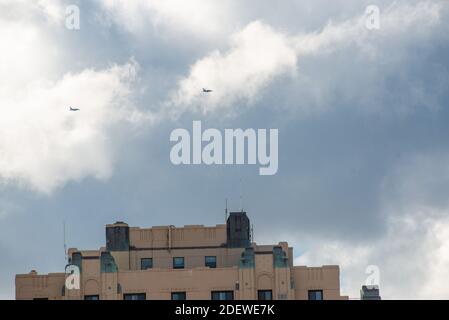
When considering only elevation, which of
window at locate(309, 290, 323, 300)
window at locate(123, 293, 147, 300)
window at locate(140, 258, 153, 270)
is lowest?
window at locate(123, 293, 147, 300)

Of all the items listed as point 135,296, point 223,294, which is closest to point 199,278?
point 223,294

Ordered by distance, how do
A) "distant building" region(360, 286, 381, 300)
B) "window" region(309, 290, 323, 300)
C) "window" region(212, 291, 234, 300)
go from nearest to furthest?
"window" region(212, 291, 234, 300), "window" region(309, 290, 323, 300), "distant building" region(360, 286, 381, 300)

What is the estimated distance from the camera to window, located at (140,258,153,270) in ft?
559

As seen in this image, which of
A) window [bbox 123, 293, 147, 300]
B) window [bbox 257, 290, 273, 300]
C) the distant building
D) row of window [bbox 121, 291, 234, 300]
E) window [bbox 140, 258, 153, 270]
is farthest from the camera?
the distant building

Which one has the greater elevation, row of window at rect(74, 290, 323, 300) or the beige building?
the beige building

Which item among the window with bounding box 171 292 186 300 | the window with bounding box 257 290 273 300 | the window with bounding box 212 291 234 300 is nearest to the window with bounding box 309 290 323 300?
the window with bounding box 257 290 273 300

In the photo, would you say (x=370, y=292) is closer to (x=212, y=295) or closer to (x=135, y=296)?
(x=212, y=295)

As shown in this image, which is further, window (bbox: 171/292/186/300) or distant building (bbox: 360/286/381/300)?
distant building (bbox: 360/286/381/300)

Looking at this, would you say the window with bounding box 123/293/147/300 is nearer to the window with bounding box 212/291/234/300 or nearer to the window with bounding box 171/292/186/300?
the window with bounding box 171/292/186/300

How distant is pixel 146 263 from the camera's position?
6713 inches

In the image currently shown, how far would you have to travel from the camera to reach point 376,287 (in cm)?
17400

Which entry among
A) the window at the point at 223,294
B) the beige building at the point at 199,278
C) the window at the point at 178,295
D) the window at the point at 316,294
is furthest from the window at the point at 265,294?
the window at the point at 178,295
